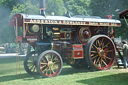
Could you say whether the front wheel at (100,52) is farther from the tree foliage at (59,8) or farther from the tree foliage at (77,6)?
the tree foliage at (77,6)

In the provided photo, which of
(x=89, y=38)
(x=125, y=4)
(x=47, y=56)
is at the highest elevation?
(x=125, y=4)

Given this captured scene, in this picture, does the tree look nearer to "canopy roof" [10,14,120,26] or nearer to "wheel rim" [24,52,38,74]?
"canopy roof" [10,14,120,26]

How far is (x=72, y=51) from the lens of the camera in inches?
344

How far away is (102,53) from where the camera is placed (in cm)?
945

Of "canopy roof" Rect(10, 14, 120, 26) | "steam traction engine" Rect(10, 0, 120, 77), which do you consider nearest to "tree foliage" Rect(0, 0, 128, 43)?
"steam traction engine" Rect(10, 0, 120, 77)

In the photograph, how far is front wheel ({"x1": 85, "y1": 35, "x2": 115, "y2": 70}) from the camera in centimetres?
902

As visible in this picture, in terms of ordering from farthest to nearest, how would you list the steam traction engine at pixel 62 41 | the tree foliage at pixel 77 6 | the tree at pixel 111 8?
the tree foliage at pixel 77 6 → the tree at pixel 111 8 → the steam traction engine at pixel 62 41

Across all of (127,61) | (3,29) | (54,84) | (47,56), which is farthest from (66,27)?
(3,29)

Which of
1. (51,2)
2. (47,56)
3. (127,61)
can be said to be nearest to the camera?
(47,56)

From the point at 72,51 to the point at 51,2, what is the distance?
1123cm

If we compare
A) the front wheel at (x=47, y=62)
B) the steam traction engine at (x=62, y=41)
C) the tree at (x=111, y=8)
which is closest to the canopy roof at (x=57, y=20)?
the steam traction engine at (x=62, y=41)

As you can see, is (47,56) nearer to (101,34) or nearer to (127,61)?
(101,34)

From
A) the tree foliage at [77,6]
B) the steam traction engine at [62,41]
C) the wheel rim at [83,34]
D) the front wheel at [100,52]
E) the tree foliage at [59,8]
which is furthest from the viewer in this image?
the tree foliage at [77,6]

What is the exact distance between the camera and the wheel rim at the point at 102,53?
938 centimetres
